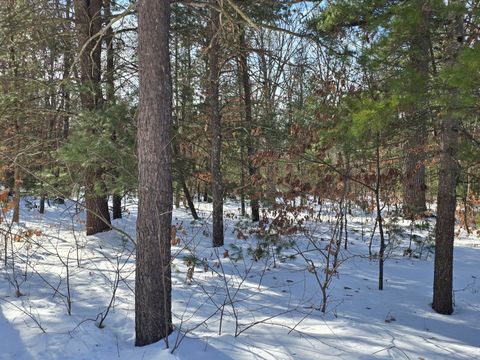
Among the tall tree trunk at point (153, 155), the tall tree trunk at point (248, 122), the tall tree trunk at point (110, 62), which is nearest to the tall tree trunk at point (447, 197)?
the tall tree trunk at point (153, 155)

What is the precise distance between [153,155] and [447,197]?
4.06m

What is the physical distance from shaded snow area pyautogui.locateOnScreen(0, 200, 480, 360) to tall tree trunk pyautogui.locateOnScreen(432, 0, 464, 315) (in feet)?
1.06

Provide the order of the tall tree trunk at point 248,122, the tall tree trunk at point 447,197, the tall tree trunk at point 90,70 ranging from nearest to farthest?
the tall tree trunk at point 447,197 < the tall tree trunk at point 90,70 < the tall tree trunk at point 248,122

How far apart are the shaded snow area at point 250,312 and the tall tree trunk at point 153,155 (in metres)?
0.31

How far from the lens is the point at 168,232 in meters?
3.87

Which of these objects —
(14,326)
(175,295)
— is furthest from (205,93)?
(14,326)

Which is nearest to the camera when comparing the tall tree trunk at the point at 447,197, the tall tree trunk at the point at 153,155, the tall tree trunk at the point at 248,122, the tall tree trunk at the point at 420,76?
the tall tree trunk at the point at 153,155

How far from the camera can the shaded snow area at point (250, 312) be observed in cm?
394

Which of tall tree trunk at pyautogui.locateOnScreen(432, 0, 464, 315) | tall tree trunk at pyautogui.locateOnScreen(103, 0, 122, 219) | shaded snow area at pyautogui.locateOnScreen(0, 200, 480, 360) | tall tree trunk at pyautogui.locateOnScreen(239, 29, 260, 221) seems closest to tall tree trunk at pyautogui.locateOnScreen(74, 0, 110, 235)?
tall tree trunk at pyautogui.locateOnScreen(103, 0, 122, 219)

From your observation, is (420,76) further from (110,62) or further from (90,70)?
(110,62)

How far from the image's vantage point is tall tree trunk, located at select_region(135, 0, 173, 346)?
3.76 metres

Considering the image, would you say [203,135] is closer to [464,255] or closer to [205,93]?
[205,93]

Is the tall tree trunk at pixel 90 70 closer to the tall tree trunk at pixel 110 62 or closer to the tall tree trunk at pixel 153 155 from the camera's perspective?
the tall tree trunk at pixel 110 62

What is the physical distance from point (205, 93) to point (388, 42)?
5.26 meters
